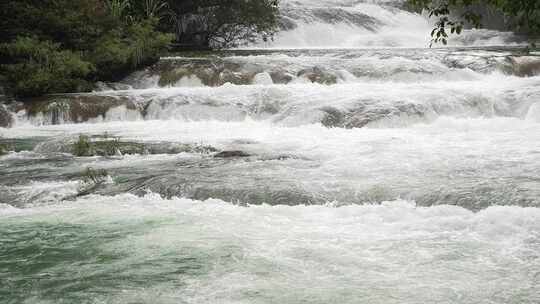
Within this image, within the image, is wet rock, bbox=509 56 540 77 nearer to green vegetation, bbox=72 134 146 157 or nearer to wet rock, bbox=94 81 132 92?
wet rock, bbox=94 81 132 92

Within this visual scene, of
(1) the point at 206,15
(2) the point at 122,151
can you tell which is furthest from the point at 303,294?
(1) the point at 206,15

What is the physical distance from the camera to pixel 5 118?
52.0 feet

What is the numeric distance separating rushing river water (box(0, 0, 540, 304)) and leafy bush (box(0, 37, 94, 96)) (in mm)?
956

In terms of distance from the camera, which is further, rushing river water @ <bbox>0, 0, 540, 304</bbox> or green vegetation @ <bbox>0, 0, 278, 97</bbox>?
green vegetation @ <bbox>0, 0, 278, 97</bbox>

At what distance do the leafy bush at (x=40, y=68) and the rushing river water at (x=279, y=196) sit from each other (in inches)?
37.6

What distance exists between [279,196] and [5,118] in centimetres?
1061

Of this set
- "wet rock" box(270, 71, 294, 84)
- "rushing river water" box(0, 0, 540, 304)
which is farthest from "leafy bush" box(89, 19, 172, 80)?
"wet rock" box(270, 71, 294, 84)

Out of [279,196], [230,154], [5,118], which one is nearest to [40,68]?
[5,118]

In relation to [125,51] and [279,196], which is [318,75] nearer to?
[125,51]

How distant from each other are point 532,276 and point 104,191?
511 cm

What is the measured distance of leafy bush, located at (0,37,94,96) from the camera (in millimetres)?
16797

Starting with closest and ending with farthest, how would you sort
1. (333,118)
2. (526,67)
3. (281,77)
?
(333,118), (526,67), (281,77)

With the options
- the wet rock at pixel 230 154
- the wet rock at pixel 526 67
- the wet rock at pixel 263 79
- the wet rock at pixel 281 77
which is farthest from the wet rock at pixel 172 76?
the wet rock at pixel 526 67

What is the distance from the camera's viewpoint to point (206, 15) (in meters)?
27.8
